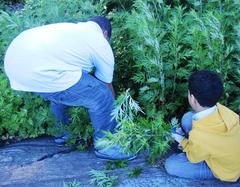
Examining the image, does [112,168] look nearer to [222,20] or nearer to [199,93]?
[199,93]

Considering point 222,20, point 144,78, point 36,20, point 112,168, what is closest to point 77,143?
point 112,168

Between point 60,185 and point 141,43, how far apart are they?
1594 millimetres

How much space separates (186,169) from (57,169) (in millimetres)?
1251

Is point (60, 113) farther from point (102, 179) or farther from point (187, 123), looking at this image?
point (187, 123)

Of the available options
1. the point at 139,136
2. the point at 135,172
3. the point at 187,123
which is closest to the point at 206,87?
the point at 187,123

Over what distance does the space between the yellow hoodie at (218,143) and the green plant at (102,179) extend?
74cm

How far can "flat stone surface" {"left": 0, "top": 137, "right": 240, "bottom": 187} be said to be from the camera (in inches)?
150

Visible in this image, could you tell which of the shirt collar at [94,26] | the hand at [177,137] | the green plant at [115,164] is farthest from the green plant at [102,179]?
the shirt collar at [94,26]

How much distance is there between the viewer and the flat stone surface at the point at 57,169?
150 inches

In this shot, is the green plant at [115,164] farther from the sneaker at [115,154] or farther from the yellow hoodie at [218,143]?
the yellow hoodie at [218,143]

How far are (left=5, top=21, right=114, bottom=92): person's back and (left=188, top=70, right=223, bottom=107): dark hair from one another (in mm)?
875

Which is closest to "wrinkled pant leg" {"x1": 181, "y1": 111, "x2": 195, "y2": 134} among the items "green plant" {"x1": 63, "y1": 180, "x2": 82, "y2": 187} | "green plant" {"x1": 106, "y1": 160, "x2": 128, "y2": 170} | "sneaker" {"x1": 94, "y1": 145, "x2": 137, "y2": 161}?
"sneaker" {"x1": 94, "y1": 145, "x2": 137, "y2": 161}

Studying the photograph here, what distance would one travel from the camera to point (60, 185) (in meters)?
3.84

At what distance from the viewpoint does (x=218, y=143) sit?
3.55 meters
